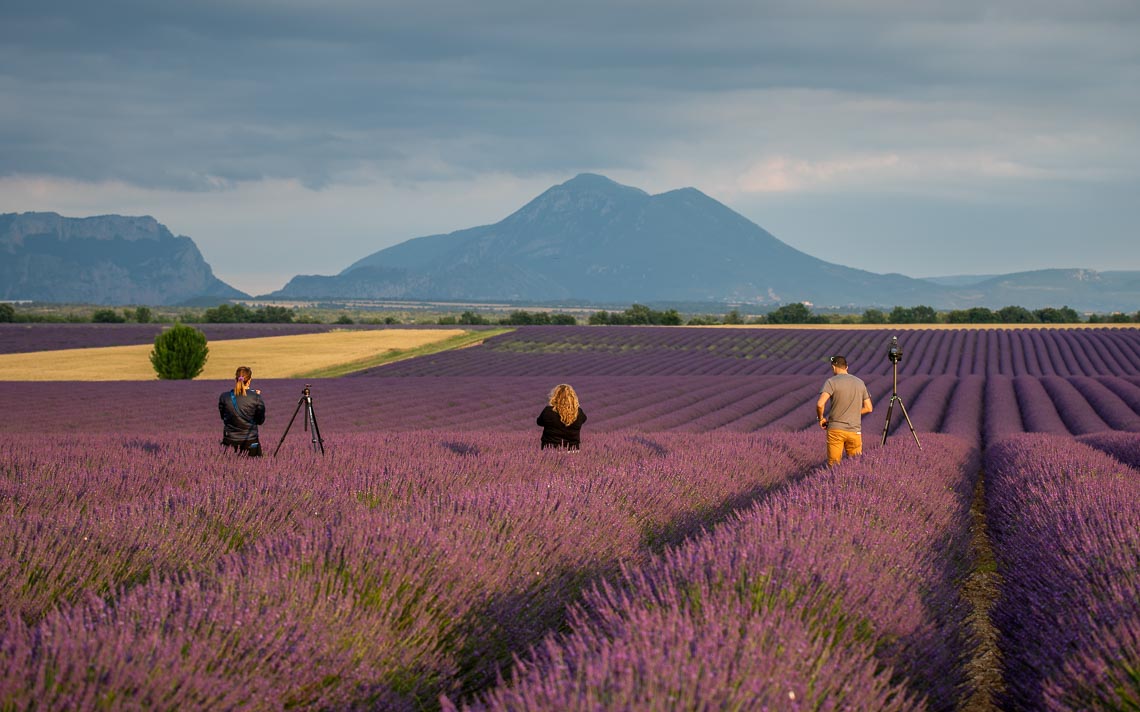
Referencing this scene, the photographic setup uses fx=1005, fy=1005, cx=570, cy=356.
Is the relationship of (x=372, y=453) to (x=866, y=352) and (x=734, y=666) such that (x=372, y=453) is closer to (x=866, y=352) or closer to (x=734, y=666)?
(x=734, y=666)

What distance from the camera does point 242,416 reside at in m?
9.13

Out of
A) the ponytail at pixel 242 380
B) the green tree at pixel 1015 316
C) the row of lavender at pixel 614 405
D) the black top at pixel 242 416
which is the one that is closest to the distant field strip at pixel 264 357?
the row of lavender at pixel 614 405

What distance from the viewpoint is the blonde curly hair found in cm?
914

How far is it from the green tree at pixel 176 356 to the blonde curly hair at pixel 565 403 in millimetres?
30718

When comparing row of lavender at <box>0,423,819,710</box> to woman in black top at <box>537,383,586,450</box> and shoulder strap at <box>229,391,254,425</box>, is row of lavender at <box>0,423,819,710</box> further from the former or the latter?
woman in black top at <box>537,383,586,450</box>

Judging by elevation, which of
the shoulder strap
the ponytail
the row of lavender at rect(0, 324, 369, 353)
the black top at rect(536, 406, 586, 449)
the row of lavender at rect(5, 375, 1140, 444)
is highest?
the ponytail

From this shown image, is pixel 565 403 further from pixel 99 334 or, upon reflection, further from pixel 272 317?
pixel 272 317

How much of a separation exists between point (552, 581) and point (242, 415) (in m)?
5.41

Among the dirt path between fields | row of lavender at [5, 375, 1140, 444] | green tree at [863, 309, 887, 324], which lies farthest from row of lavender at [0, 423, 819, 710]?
green tree at [863, 309, 887, 324]

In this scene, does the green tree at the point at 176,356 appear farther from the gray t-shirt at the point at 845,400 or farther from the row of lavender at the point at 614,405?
the gray t-shirt at the point at 845,400

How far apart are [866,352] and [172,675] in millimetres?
43451

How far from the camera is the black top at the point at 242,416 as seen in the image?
907 cm

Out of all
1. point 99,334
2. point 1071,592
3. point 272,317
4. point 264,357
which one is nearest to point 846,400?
point 1071,592

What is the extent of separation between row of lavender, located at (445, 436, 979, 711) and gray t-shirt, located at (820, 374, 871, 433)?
11.3 ft
